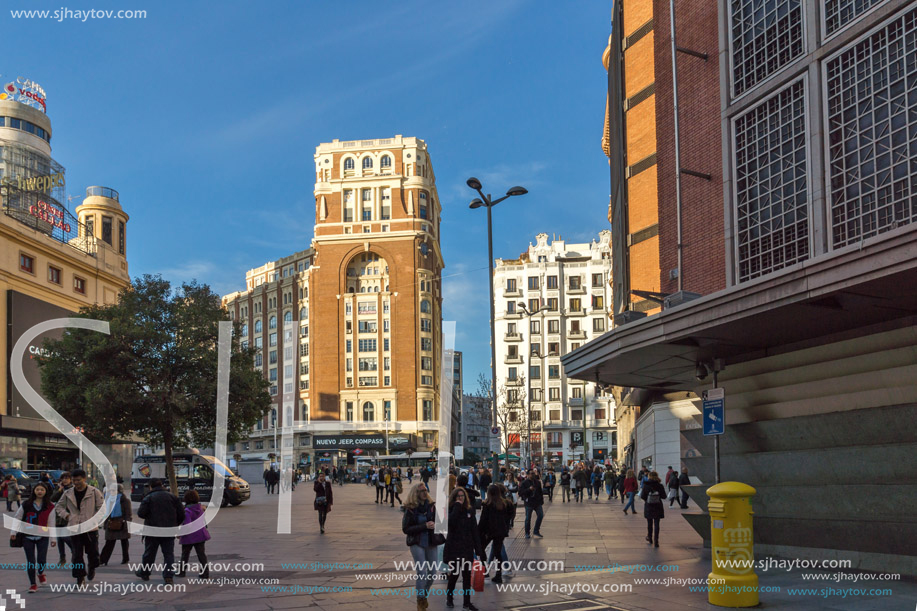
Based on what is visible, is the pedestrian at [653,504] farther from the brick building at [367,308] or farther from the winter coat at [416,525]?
the brick building at [367,308]

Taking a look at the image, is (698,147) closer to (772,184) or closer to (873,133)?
(772,184)

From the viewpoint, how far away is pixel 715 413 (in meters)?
14.8

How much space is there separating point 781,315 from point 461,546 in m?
5.98

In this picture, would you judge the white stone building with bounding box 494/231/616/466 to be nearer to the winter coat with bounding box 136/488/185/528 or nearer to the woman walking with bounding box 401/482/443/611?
the winter coat with bounding box 136/488/185/528

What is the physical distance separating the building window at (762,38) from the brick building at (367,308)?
8775 cm

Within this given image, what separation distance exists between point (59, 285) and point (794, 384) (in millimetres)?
60769

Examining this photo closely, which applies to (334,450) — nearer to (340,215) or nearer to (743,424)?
(340,215)

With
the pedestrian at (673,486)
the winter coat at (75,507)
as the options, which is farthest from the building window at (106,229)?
the winter coat at (75,507)

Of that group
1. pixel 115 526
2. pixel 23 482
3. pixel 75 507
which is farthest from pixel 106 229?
pixel 75 507

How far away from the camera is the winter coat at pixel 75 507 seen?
12.0 meters

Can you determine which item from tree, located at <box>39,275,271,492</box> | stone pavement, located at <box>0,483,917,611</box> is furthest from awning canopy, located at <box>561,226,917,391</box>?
tree, located at <box>39,275,271,492</box>

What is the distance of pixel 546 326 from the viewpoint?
360 ft

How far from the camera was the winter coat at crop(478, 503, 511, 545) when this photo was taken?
1283cm

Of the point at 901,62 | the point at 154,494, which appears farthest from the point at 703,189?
the point at 154,494
